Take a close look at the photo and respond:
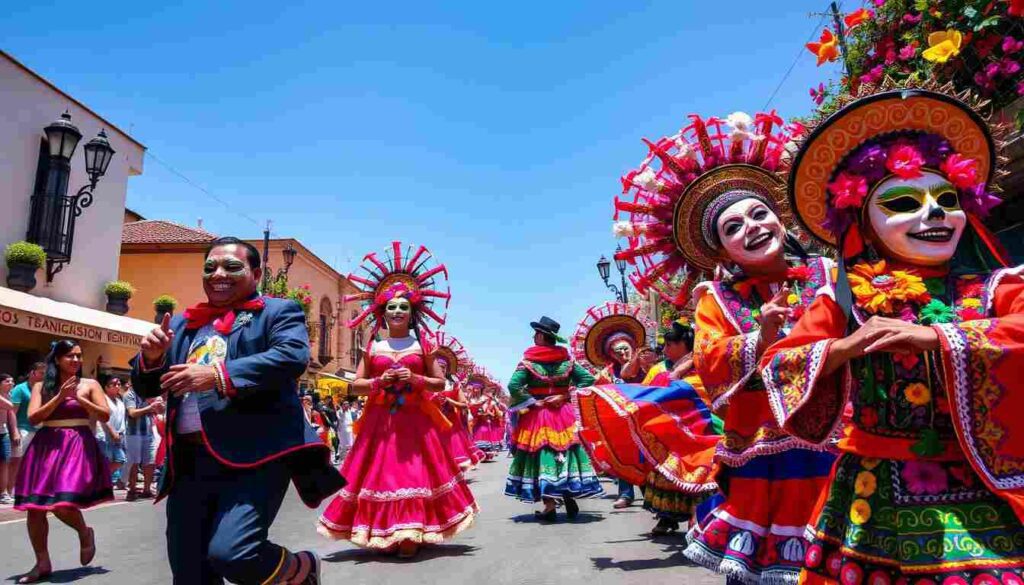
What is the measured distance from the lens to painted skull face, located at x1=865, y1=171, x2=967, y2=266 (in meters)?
2.64

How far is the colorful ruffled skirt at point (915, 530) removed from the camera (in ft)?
7.27

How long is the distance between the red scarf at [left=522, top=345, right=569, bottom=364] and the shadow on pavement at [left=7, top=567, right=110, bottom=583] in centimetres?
514

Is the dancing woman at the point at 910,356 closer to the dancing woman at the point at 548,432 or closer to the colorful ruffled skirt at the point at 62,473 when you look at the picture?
the colorful ruffled skirt at the point at 62,473

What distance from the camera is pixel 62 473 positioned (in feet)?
20.1

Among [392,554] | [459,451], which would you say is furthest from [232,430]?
[459,451]

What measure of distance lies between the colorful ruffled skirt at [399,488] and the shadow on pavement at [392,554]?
124 mm

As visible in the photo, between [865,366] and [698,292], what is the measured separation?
160 centimetres

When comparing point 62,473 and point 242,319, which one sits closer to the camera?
point 242,319

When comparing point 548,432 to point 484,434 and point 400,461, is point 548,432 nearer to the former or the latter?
point 400,461

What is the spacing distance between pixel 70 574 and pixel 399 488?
2.70 meters

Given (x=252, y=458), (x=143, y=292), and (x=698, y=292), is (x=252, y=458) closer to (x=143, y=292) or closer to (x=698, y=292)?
(x=698, y=292)

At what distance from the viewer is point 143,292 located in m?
34.1

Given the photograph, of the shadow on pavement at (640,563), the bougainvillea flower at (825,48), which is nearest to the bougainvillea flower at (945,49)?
the bougainvillea flower at (825,48)

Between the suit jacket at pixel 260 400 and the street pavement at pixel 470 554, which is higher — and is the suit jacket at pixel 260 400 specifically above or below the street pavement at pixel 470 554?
above
